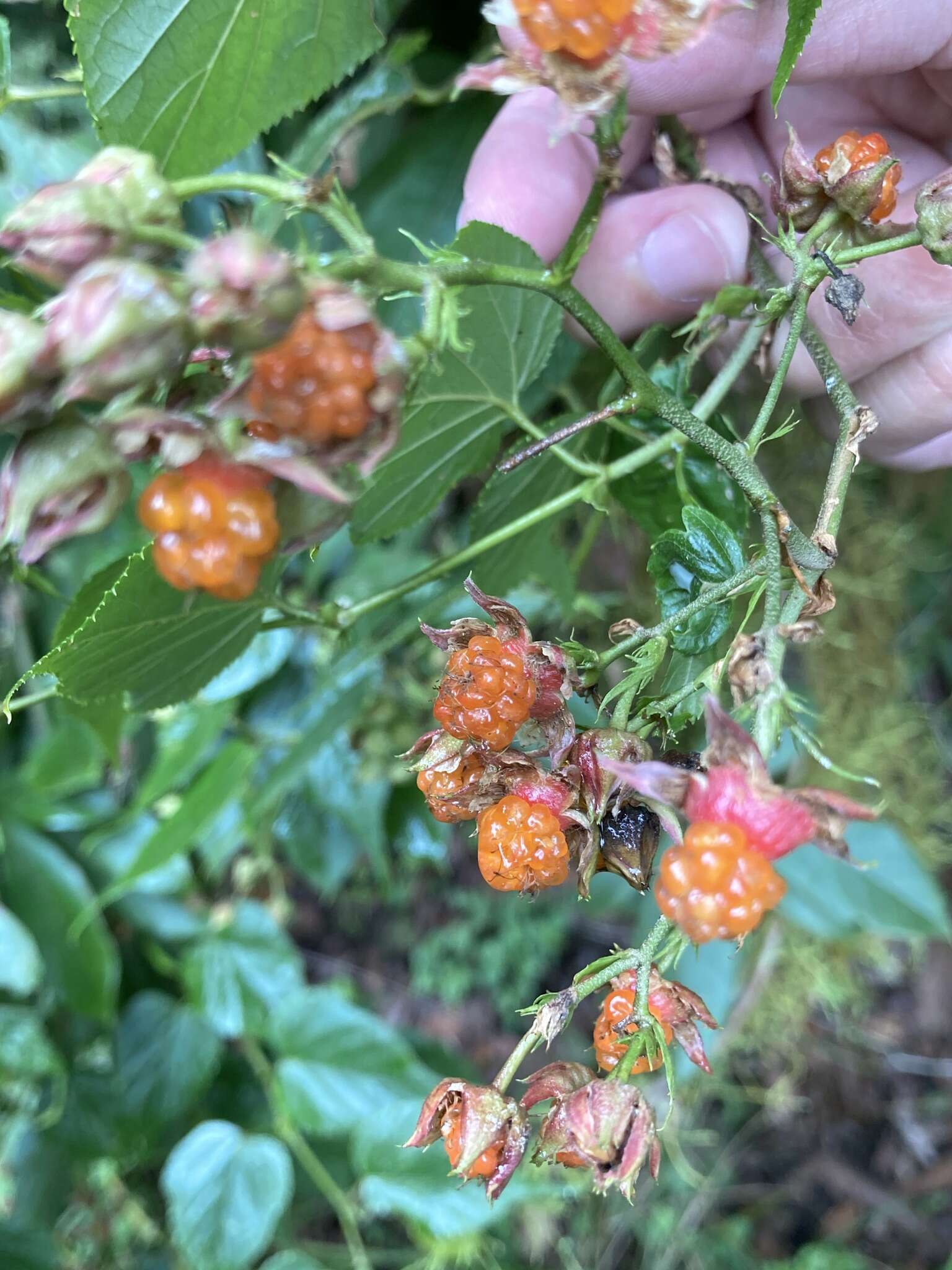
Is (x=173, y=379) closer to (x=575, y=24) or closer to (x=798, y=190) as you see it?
(x=575, y=24)

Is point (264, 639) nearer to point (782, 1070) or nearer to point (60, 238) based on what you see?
point (60, 238)

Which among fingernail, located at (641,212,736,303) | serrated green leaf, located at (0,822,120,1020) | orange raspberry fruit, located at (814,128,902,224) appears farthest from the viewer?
serrated green leaf, located at (0,822,120,1020)

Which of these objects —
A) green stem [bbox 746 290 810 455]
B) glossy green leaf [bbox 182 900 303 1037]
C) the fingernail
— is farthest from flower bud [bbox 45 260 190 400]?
glossy green leaf [bbox 182 900 303 1037]

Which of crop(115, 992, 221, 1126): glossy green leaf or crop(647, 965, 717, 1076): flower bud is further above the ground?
crop(647, 965, 717, 1076): flower bud

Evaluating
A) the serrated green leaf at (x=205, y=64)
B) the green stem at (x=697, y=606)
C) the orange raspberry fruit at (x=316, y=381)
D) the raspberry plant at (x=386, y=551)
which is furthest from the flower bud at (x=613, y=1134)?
the serrated green leaf at (x=205, y=64)

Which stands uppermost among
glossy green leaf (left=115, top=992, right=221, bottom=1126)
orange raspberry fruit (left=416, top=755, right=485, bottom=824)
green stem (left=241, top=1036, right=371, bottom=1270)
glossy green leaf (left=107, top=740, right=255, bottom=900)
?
orange raspberry fruit (left=416, top=755, right=485, bottom=824)

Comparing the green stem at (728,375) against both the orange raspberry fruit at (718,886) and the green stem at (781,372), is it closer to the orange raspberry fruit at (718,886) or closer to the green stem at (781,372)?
the green stem at (781,372)

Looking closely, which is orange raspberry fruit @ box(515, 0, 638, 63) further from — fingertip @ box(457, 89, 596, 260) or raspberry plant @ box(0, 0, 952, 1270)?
fingertip @ box(457, 89, 596, 260)
